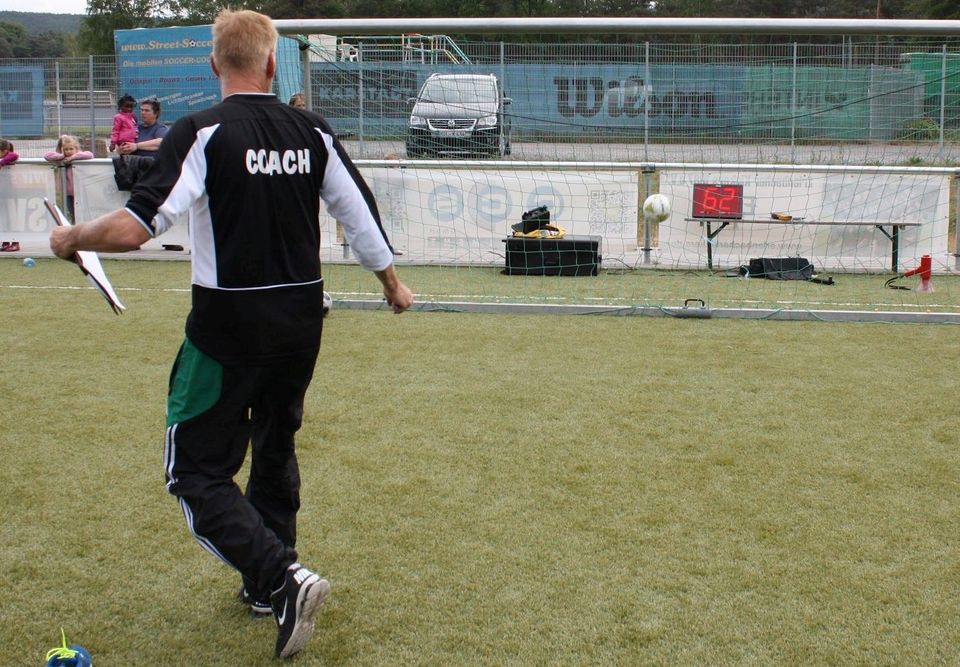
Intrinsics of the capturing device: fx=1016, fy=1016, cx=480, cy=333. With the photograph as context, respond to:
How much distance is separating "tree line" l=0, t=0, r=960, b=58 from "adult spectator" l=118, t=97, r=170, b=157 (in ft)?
107

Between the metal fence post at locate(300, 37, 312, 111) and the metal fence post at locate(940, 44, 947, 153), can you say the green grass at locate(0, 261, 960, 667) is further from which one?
the metal fence post at locate(940, 44, 947, 153)

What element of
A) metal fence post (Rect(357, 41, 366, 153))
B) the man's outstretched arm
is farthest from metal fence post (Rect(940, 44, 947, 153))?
the man's outstretched arm

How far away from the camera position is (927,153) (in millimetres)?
11773

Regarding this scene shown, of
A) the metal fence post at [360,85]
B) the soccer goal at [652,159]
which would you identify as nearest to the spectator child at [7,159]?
the soccer goal at [652,159]

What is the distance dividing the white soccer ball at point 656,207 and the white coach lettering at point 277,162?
361 inches

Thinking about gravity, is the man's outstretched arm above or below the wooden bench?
above

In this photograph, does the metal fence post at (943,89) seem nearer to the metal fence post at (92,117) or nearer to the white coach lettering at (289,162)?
the white coach lettering at (289,162)

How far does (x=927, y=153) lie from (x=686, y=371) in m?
6.69

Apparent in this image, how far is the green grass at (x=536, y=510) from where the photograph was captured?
322 centimetres

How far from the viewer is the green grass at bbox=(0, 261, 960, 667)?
3219 millimetres

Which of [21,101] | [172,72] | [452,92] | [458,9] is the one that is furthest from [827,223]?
[458,9]

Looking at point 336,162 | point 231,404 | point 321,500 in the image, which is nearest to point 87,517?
point 321,500

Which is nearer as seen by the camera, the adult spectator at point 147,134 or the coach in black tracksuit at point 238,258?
the coach in black tracksuit at point 238,258

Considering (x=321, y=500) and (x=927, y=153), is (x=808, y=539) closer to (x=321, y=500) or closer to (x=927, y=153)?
(x=321, y=500)
